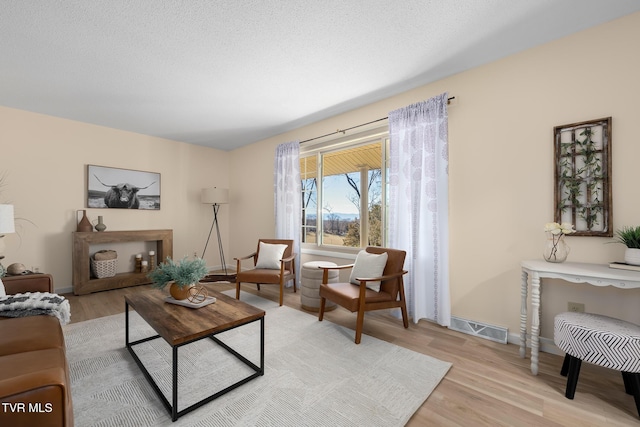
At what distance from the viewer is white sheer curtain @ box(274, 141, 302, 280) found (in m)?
4.30

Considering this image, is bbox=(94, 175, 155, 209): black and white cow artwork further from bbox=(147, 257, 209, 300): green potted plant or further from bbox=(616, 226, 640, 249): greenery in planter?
bbox=(616, 226, 640, 249): greenery in planter

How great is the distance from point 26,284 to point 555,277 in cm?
424

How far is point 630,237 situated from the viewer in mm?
1868

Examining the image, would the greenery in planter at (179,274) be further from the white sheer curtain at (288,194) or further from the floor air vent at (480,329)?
the floor air vent at (480,329)

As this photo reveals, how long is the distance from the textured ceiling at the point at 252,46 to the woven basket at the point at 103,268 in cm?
227

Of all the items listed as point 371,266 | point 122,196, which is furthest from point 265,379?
point 122,196

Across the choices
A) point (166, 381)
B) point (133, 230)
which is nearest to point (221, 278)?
point (133, 230)

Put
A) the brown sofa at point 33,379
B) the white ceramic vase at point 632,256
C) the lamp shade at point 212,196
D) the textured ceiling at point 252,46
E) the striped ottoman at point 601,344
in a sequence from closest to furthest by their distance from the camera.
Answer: the brown sofa at point 33,379, the striped ottoman at point 601,344, the white ceramic vase at point 632,256, the textured ceiling at point 252,46, the lamp shade at point 212,196

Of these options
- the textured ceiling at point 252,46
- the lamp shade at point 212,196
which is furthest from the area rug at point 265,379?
the lamp shade at point 212,196

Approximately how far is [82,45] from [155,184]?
2.94 m

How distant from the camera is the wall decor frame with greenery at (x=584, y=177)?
2049 mm

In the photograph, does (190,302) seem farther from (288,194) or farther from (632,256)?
(632,256)

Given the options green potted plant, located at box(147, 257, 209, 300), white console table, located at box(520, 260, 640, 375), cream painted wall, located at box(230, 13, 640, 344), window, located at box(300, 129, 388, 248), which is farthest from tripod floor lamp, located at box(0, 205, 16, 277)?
white console table, located at box(520, 260, 640, 375)

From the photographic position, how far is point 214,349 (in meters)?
2.28
